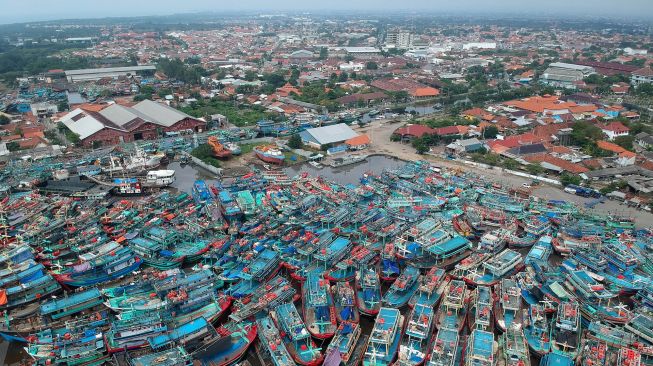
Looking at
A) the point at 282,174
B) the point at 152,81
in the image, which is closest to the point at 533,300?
the point at 282,174

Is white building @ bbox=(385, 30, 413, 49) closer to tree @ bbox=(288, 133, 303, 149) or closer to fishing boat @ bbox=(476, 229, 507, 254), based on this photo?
tree @ bbox=(288, 133, 303, 149)

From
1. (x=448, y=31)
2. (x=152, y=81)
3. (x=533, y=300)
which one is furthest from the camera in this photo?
(x=448, y=31)

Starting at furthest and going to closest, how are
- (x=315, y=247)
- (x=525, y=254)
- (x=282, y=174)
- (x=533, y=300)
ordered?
(x=282, y=174) < (x=525, y=254) < (x=315, y=247) < (x=533, y=300)

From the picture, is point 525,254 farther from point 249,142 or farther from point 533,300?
point 249,142

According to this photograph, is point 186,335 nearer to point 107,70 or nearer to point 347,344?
point 347,344

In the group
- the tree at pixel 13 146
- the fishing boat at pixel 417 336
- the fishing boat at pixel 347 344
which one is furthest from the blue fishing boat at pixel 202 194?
the tree at pixel 13 146

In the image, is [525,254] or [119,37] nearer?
[525,254]

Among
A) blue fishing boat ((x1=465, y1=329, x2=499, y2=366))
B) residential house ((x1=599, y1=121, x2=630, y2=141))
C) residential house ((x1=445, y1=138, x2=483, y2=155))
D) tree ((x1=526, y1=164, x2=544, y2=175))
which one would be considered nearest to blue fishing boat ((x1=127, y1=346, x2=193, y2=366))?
blue fishing boat ((x1=465, y1=329, x2=499, y2=366))
